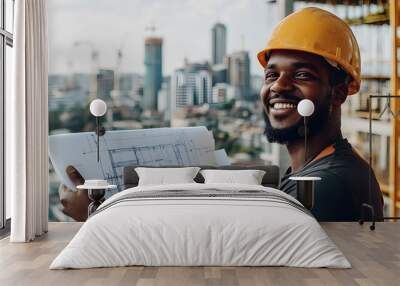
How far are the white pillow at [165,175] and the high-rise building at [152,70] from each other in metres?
0.98

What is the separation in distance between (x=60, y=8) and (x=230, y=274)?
4.36 meters

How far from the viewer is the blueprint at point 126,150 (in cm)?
693

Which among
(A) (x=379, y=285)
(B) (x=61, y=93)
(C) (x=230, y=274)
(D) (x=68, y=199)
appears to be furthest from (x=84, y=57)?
(A) (x=379, y=285)

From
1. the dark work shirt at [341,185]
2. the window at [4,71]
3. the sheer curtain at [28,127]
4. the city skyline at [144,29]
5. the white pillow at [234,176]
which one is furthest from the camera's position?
the city skyline at [144,29]

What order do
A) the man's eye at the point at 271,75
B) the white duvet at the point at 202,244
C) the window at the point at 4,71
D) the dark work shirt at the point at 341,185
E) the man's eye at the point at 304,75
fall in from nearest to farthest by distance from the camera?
the white duvet at the point at 202,244, the window at the point at 4,71, the dark work shirt at the point at 341,185, the man's eye at the point at 304,75, the man's eye at the point at 271,75

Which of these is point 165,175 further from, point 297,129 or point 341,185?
point 341,185

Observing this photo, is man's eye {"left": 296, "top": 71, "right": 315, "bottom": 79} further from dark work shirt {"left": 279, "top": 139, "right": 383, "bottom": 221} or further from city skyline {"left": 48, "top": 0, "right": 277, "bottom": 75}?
dark work shirt {"left": 279, "top": 139, "right": 383, "bottom": 221}

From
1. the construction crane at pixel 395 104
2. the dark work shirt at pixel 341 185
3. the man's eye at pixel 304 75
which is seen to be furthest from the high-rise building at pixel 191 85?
the construction crane at pixel 395 104

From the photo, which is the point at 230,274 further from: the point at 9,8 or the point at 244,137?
the point at 9,8

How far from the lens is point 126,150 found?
7.20m

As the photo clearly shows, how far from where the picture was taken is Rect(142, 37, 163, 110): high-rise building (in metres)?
7.47

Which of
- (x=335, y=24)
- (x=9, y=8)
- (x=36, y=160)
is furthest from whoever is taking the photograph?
(x=335, y=24)

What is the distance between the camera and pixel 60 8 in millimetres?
7402

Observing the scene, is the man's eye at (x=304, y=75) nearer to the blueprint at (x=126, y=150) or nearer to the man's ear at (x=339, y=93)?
the man's ear at (x=339, y=93)
